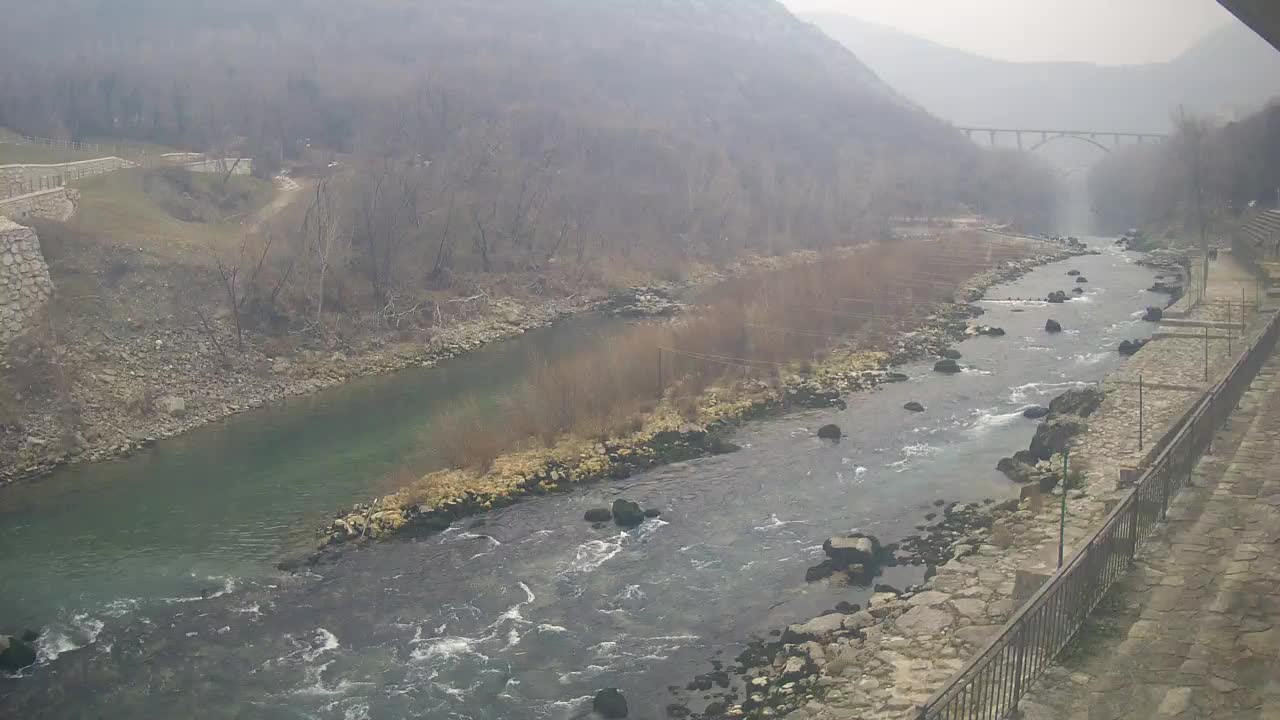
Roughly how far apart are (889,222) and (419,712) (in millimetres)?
51665

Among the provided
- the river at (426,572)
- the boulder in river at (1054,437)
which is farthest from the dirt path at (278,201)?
the boulder in river at (1054,437)

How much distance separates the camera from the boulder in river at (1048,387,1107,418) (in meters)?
18.2

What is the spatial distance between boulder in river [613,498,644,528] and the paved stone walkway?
7.42 meters

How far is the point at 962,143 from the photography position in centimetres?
8969

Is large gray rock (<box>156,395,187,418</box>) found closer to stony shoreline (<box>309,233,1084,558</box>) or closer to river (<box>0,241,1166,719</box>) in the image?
river (<box>0,241,1166,719</box>)

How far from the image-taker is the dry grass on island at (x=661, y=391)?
53.4ft

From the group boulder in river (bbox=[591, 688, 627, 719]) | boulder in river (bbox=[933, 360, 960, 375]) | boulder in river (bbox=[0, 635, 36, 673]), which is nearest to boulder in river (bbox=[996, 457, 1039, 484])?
boulder in river (bbox=[933, 360, 960, 375])

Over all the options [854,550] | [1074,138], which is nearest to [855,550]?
[854,550]

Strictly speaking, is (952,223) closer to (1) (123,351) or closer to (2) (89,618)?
(1) (123,351)

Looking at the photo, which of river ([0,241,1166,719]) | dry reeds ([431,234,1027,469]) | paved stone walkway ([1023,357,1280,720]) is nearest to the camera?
paved stone walkway ([1023,357,1280,720])

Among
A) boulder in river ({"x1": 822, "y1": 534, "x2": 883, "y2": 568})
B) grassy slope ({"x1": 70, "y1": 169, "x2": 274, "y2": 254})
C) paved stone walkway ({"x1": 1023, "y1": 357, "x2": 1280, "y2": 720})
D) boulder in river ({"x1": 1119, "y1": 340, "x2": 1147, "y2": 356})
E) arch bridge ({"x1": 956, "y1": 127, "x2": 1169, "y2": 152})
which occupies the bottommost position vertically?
boulder in river ({"x1": 822, "y1": 534, "x2": 883, "y2": 568})

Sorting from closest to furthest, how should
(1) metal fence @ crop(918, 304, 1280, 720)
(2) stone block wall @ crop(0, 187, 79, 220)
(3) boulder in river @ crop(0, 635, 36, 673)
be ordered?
(1) metal fence @ crop(918, 304, 1280, 720), (3) boulder in river @ crop(0, 635, 36, 673), (2) stone block wall @ crop(0, 187, 79, 220)

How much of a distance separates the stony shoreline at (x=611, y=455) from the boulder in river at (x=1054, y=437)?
5.16 metres

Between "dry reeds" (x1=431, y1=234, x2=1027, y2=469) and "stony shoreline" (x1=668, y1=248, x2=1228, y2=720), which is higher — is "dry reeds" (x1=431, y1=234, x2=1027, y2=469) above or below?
above
